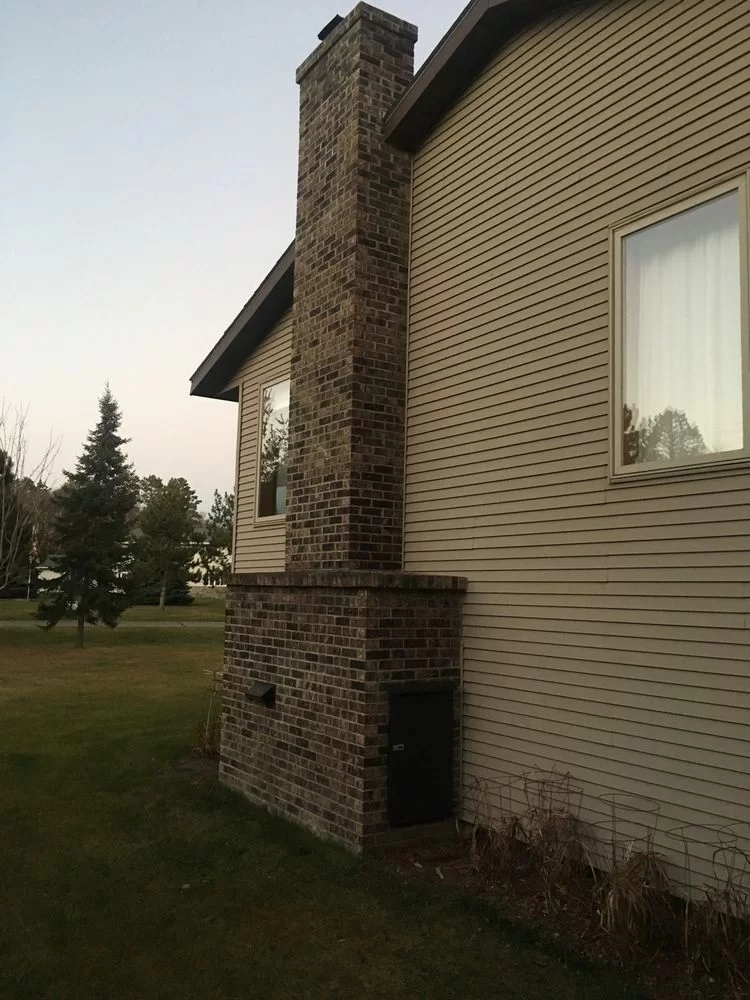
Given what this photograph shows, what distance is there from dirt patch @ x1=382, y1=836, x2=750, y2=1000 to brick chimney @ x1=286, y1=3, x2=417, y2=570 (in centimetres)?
220

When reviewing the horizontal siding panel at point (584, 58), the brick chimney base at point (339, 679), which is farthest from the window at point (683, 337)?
the brick chimney base at point (339, 679)

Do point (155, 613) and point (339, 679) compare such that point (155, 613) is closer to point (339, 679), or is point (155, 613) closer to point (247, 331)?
point (247, 331)

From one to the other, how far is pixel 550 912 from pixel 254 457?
22.5 feet

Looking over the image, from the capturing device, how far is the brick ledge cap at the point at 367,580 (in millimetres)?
5609

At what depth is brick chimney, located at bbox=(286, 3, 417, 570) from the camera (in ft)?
21.6

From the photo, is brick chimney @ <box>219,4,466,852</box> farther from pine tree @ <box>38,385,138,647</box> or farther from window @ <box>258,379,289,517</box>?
pine tree @ <box>38,385,138,647</box>

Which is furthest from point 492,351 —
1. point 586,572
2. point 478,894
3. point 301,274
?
point 478,894

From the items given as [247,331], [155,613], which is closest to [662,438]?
[247,331]

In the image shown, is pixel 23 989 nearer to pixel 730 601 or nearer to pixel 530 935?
pixel 530 935

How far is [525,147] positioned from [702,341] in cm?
231

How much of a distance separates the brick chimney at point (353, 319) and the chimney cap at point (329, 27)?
0.13 metres

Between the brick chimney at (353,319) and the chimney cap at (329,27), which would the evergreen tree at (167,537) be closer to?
the brick chimney at (353,319)

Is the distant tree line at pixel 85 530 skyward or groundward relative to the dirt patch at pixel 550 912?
skyward

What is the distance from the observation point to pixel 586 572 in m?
5.05
